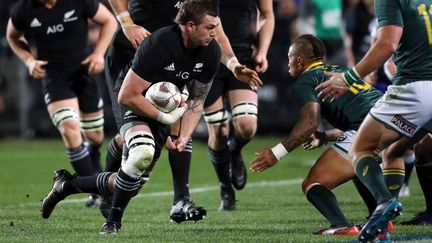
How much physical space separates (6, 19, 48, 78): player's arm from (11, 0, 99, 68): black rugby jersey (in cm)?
9

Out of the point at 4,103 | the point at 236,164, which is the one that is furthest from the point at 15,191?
the point at 4,103

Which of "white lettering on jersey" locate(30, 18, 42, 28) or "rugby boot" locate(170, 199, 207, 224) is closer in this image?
"rugby boot" locate(170, 199, 207, 224)

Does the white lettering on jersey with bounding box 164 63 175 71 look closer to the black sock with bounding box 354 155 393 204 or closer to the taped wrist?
the taped wrist

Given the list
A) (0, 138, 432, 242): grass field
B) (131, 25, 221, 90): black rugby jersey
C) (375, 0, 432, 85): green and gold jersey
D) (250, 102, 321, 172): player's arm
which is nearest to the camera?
(375, 0, 432, 85): green and gold jersey

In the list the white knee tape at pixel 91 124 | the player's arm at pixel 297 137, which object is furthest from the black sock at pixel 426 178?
the white knee tape at pixel 91 124

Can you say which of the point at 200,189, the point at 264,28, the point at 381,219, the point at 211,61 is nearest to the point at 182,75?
the point at 211,61

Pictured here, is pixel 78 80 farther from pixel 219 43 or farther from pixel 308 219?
pixel 308 219

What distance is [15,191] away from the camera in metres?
11.7

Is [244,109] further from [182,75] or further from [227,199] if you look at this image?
[182,75]

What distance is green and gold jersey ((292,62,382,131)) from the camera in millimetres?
7484

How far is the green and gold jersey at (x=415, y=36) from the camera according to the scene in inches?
263

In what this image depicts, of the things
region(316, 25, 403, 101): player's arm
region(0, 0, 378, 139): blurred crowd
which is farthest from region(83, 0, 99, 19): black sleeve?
region(0, 0, 378, 139): blurred crowd

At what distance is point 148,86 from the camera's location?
753 cm

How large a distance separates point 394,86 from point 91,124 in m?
4.73
